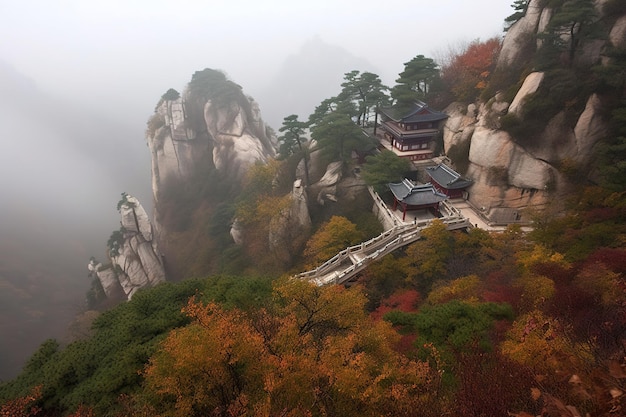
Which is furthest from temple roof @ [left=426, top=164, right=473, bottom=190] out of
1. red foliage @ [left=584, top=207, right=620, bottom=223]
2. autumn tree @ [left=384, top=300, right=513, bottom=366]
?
autumn tree @ [left=384, top=300, right=513, bottom=366]

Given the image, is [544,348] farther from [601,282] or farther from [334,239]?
[334,239]

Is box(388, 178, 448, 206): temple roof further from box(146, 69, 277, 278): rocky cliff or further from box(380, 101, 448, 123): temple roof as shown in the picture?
box(146, 69, 277, 278): rocky cliff

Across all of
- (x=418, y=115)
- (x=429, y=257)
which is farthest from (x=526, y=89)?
(x=429, y=257)

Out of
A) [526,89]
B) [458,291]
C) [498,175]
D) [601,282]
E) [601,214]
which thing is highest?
[526,89]

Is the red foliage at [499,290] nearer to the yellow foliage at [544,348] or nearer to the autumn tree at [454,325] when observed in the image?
the autumn tree at [454,325]

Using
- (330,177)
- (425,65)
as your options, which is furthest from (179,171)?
(425,65)

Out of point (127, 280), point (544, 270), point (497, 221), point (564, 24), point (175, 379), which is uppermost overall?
point (564, 24)

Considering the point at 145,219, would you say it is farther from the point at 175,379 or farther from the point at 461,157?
the point at 175,379
